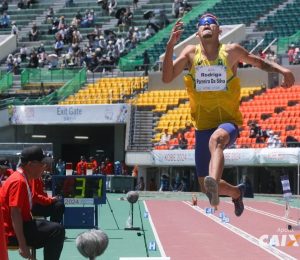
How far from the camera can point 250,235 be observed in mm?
17469

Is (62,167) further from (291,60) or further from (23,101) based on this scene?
(291,60)

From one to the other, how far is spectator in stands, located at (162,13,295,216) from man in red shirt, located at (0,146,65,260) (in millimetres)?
1560

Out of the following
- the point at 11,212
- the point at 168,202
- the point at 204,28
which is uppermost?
the point at 204,28

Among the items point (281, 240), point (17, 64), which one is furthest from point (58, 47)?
point (281, 240)

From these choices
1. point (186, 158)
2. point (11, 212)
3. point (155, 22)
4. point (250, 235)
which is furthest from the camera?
point (155, 22)

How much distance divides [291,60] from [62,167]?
34.1 ft

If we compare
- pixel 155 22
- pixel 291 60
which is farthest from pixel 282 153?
pixel 155 22

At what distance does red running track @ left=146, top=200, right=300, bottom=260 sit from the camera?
563 inches

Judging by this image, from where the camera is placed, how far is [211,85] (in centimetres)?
980

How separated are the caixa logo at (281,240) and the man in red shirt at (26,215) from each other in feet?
20.2

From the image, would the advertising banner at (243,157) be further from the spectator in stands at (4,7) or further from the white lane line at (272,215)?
the spectator in stands at (4,7)

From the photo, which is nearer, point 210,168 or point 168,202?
point 210,168

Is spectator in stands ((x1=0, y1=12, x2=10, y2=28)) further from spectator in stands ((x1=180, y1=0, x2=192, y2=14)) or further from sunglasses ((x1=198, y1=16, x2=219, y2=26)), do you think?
sunglasses ((x1=198, y1=16, x2=219, y2=26))

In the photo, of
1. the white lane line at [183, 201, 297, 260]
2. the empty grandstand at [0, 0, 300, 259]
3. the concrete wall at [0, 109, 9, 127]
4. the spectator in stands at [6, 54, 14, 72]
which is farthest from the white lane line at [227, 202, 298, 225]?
the spectator in stands at [6, 54, 14, 72]
